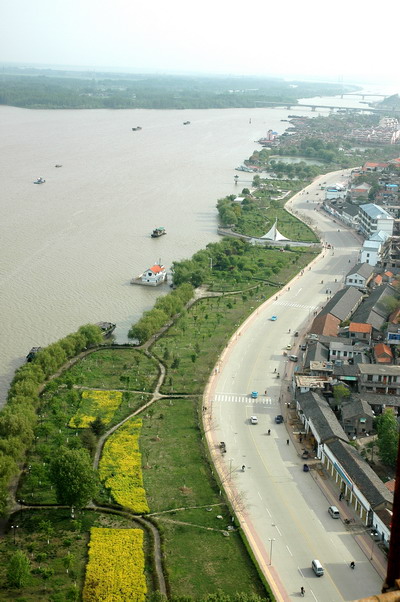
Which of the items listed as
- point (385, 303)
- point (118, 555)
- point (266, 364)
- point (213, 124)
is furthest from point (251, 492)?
point (213, 124)

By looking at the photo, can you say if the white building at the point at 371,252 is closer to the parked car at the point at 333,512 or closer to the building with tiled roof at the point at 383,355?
the building with tiled roof at the point at 383,355

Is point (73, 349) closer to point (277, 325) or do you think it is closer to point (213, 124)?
point (277, 325)

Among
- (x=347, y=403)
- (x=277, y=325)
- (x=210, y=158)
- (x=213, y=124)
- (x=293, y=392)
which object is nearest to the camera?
(x=347, y=403)

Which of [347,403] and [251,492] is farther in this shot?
[347,403]

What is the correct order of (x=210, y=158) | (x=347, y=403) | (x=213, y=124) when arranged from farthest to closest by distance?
(x=213, y=124)
(x=210, y=158)
(x=347, y=403)
